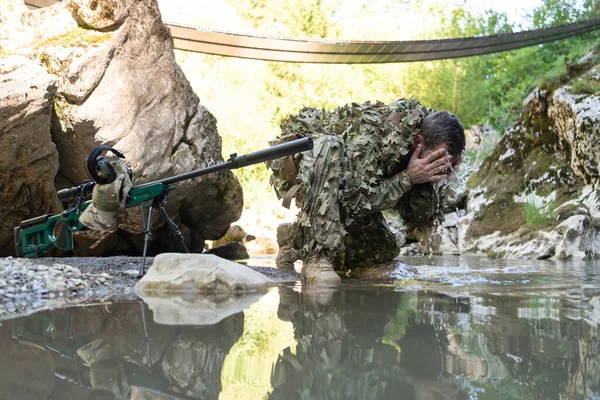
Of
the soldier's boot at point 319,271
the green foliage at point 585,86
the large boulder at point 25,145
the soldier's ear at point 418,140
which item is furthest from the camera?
the green foliage at point 585,86

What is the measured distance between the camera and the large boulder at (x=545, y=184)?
5.98 m

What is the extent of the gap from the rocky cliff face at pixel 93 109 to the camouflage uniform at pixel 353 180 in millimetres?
1751

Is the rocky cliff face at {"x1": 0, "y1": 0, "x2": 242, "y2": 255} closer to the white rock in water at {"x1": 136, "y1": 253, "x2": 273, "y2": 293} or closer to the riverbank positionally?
the riverbank

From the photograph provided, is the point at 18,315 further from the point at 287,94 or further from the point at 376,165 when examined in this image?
the point at 287,94

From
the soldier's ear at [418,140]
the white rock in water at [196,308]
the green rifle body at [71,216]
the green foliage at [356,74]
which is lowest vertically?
the white rock in water at [196,308]

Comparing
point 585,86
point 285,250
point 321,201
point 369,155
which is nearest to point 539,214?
point 585,86

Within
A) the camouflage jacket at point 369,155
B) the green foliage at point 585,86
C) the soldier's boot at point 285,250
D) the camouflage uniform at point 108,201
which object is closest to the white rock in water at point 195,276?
the camouflage uniform at point 108,201

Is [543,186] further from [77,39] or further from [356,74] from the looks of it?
[356,74]

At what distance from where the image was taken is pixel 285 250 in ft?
15.4

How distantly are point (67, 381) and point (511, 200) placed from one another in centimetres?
732

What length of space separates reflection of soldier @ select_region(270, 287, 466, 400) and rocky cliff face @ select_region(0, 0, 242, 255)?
3.13 meters

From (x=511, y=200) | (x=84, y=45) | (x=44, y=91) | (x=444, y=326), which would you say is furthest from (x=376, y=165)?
(x=511, y=200)

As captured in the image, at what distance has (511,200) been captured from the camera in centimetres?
776

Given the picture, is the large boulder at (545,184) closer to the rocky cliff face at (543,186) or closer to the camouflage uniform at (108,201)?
the rocky cliff face at (543,186)
